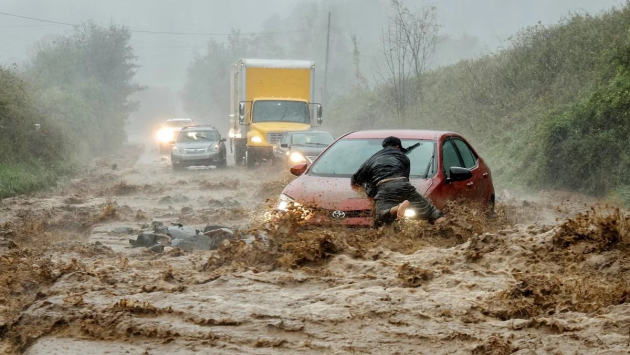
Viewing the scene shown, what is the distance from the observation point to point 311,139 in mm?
26125

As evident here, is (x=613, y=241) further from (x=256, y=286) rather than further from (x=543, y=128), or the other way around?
(x=543, y=128)

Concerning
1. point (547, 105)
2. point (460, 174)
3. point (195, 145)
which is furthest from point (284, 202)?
point (195, 145)

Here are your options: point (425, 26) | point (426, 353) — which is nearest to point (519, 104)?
point (425, 26)

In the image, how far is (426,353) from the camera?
19.5 ft

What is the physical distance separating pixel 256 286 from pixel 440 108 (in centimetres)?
3002

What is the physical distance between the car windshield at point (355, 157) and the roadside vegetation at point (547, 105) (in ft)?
23.9

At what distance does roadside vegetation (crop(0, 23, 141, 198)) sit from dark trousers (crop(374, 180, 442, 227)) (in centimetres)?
1284

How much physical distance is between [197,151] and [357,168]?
2233cm

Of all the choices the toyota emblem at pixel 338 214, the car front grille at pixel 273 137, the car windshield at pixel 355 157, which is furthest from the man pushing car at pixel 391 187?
the car front grille at pixel 273 137

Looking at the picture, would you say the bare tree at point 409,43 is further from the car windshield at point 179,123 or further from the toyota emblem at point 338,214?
the toyota emblem at point 338,214

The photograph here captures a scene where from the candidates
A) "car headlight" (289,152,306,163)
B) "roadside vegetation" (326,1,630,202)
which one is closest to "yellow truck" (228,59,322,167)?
"car headlight" (289,152,306,163)

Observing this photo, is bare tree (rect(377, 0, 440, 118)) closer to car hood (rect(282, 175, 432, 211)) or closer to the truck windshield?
the truck windshield

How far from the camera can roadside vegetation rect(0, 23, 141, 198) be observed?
25.5m

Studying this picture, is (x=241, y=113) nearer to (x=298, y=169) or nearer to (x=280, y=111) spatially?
(x=280, y=111)
